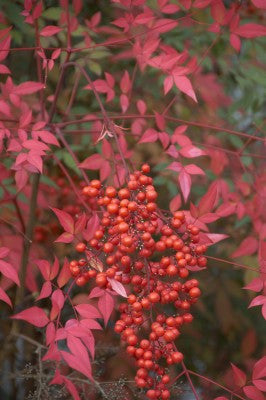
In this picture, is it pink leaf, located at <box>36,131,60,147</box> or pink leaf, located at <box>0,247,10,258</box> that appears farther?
pink leaf, located at <box>36,131,60,147</box>

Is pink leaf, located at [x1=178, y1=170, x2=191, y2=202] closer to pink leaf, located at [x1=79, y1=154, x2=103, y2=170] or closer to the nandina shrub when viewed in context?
the nandina shrub

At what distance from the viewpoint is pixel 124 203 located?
87 cm

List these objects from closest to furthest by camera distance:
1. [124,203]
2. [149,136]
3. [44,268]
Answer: [124,203]
[44,268]
[149,136]

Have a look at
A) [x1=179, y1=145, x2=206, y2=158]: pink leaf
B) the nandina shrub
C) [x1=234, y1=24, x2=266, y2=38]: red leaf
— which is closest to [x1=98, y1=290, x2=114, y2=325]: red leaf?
the nandina shrub

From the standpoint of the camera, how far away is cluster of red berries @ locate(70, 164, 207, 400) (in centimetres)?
88

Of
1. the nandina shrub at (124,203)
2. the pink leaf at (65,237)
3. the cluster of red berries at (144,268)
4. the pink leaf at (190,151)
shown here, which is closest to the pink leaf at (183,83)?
the nandina shrub at (124,203)

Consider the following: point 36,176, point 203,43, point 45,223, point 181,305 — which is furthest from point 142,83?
point 181,305

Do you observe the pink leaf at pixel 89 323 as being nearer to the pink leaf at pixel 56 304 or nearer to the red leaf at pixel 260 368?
the pink leaf at pixel 56 304

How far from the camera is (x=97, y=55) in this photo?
1435 millimetres

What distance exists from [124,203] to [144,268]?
131 millimetres

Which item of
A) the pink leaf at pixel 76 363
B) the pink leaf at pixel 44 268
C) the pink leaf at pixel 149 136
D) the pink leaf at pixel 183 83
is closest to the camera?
the pink leaf at pixel 76 363

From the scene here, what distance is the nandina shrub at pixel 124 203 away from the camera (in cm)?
91

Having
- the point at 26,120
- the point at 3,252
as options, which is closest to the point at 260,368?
the point at 3,252

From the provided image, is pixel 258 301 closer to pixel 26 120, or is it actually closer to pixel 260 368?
pixel 260 368
